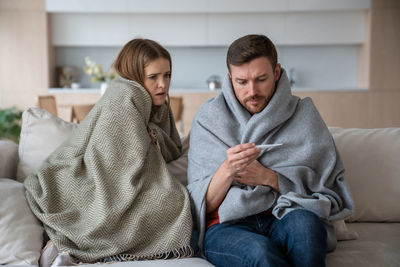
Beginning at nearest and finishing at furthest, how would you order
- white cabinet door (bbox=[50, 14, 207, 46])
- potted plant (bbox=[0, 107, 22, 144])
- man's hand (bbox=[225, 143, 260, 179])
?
man's hand (bbox=[225, 143, 260, 179])
potted plant (bbox=[0, 107, 22, 144])
white cabinet door (bbox=[50, 14, 207, 46])

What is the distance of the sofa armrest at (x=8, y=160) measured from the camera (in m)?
1.99

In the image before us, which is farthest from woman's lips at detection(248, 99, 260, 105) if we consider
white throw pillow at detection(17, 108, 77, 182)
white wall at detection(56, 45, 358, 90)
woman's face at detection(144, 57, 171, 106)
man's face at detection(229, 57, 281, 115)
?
white wall at detection(56, 45, 358, 90)

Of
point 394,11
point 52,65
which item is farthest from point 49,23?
point 394,11

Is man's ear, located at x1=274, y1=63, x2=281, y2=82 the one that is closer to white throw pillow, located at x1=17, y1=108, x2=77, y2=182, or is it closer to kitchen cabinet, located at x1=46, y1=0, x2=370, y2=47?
white throw pillow, located at x1=17, y1=108, x2=77, y2=182

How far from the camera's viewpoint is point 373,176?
6.61 ft

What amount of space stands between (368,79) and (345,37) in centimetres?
67

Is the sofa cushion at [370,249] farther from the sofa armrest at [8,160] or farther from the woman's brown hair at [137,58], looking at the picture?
the sofa armrest at [8,160]

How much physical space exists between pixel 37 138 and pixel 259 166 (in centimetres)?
98

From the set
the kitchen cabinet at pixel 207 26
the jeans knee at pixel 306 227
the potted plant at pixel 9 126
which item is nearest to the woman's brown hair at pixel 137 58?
the jeans knee at pixel 306 227

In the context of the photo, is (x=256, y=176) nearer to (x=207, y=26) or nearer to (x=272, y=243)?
(x=272, y=243)

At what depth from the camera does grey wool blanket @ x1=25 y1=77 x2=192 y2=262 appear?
1.65 meters

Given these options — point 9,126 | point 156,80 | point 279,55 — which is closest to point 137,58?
point 156,80

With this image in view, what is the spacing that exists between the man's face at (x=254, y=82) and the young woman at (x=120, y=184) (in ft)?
1.07

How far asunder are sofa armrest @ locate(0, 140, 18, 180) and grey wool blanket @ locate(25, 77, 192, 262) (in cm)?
23
